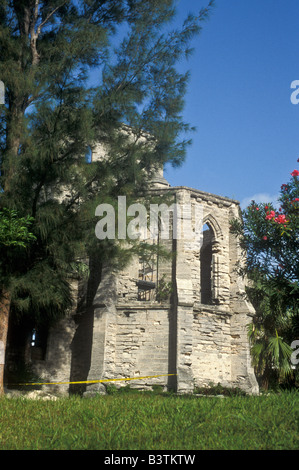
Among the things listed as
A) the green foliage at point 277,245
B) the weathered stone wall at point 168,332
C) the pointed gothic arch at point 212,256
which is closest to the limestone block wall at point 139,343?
the weathered stone wall at point 168,332

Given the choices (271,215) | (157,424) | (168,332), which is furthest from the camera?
(168,332)

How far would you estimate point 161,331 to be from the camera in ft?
60.6

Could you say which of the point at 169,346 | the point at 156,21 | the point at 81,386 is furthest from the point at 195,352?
the point at 156,21

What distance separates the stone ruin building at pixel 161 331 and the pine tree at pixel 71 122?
8.50 feet

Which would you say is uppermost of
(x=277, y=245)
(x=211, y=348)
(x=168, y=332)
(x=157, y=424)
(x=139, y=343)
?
(x=277, y=245)

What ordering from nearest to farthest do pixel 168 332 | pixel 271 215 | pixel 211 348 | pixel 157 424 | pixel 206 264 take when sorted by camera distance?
pixel 157 424 < pixel 271 215 < pixel 168 332 < pixel 211 348 < pixel 206 264

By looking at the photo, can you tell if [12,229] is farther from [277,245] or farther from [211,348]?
[211,348]

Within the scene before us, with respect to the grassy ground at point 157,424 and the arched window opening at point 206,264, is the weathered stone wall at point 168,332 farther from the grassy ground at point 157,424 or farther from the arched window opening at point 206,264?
the grassy ground at point 157,424

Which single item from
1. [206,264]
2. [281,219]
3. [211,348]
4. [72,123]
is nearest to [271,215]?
[281,219]

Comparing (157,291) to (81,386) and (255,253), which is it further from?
(255,253)

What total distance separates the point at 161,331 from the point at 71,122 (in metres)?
8.65

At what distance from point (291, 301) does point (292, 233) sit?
162cm

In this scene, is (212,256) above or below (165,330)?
above
